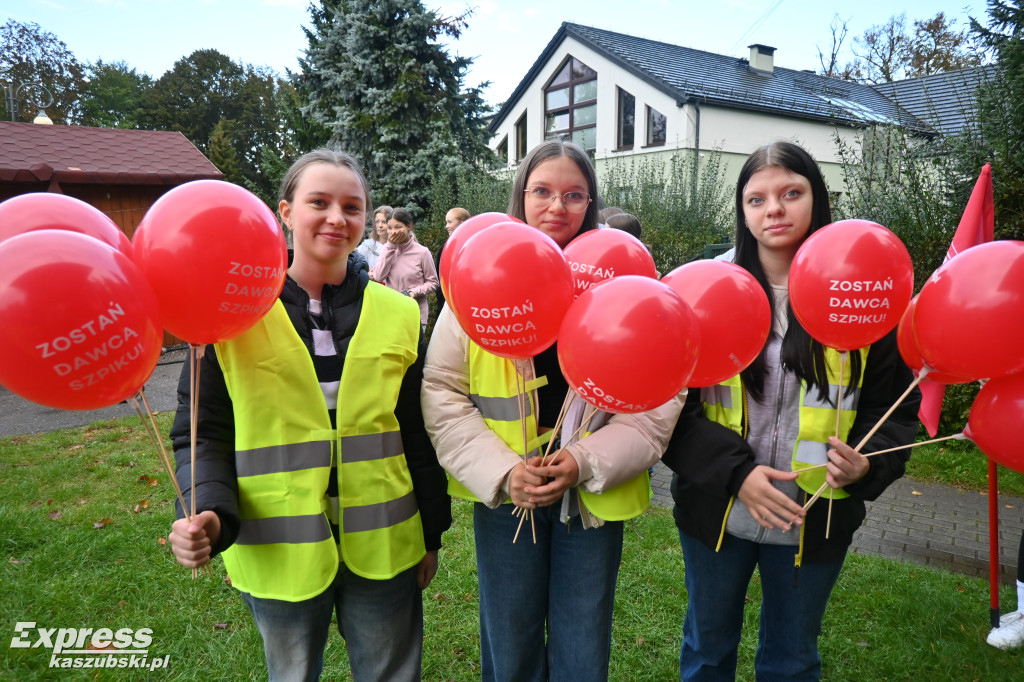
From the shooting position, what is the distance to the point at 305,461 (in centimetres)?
178

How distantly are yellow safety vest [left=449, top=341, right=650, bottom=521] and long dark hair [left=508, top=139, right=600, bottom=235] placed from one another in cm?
56

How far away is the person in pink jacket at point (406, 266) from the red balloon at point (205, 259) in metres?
5.52

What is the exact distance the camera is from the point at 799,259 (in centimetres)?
182

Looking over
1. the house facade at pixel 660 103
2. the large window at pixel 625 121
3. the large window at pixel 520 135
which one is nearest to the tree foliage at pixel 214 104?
the large window at pixel 520 135

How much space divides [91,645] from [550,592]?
97.4 inches

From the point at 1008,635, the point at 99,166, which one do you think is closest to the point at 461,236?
the point at 1008,635

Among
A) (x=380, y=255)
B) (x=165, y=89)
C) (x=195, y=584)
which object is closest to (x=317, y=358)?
(x=195, y=584)

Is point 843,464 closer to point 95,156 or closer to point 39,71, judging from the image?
point 95,156

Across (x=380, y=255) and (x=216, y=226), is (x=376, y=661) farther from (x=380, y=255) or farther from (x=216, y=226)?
(x=380, y=255)

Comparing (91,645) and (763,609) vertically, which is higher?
(763,609)

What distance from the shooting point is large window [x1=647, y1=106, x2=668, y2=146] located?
18188 millimetres

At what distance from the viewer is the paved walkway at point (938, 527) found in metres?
3.96

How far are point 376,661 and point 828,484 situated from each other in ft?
4.97

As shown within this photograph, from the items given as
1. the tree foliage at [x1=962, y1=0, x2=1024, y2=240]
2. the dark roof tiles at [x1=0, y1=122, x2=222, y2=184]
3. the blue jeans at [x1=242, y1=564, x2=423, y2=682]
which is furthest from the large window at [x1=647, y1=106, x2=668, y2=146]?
the blue jeans at [x1=242, y1=564, x2=423, y2=682]
